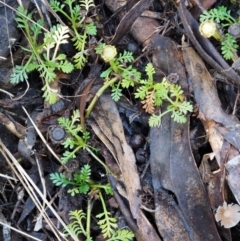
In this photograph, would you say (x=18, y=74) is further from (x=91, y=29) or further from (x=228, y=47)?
(x=228, y=47)

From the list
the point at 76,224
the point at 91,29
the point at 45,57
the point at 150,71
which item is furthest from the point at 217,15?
the point at 76,224

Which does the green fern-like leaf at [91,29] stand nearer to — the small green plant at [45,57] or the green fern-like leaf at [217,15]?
the small green plant at [45,57]

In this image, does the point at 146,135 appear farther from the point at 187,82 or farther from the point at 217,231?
the point at 217,231

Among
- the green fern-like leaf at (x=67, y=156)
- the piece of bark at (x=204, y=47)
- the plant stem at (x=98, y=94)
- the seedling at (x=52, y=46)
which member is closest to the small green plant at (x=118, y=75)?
the plant stem at (x=98, y=94)

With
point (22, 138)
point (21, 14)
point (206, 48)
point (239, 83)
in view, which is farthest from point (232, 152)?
point (21, 14)

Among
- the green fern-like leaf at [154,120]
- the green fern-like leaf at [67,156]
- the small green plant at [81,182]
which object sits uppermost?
the green fern-like leaf at [154,120]

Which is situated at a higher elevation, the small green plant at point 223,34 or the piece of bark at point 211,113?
the small green plant at point 223,34
